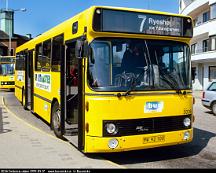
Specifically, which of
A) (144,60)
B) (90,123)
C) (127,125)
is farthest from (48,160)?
(144,60)

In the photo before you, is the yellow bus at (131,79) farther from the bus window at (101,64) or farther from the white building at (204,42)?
the white building at (204,42)

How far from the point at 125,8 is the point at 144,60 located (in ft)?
3.64

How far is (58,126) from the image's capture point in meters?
9.77

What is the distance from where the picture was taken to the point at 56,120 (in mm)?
10070

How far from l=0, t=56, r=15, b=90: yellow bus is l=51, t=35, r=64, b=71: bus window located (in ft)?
71.1

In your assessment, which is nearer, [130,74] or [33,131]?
[130,74]

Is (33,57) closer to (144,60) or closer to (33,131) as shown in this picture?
(33,131)

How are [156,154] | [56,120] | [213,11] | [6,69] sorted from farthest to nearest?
[213,11]
[6,69]
[56,120]
[156,154]

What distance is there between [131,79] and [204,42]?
41.2 meters

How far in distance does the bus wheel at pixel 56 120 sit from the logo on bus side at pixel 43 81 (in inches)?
31.2

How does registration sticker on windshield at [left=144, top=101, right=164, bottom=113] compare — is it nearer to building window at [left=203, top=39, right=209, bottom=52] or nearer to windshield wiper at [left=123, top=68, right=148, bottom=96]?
windshield wiper at [left=123, top=68, right=148, bottom=96]

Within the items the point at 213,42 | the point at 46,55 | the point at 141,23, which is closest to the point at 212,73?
the point at 213,42

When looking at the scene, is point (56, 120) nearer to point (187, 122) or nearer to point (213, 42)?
point (187, 122)

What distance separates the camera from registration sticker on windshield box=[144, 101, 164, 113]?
7289 mm
